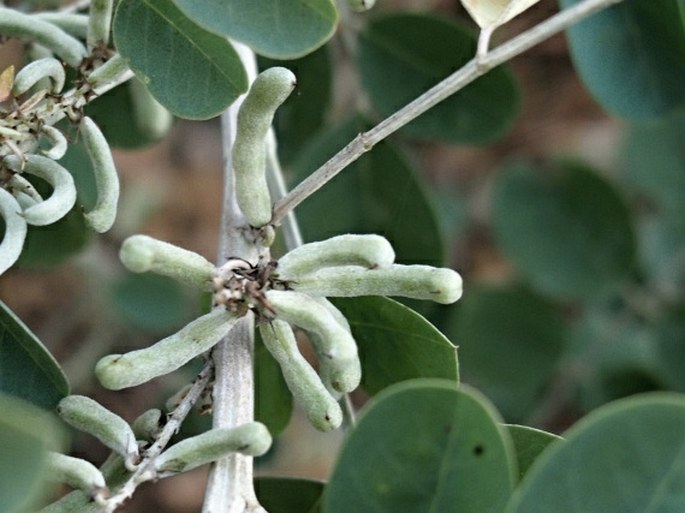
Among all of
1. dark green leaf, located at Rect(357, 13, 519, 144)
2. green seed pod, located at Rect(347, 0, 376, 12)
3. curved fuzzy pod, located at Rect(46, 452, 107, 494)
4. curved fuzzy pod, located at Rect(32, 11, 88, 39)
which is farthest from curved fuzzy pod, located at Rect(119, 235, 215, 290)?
dark green leaf, located at Rect(357, 13, 519, 144)

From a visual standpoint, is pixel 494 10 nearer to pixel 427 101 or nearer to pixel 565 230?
pixel 427 101

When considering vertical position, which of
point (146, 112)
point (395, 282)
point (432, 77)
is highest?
point (395, 282)

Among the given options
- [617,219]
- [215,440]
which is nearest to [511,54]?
[215,440]

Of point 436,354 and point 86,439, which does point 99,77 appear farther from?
point 86,439

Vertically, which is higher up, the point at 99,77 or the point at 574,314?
the point at 99,77

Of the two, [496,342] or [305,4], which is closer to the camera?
[305,4]

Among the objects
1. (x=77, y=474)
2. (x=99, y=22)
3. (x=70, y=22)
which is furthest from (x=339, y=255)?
(x=70, y=22)

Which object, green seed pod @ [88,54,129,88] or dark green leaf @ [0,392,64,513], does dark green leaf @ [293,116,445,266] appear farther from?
dark green leaf @ [0,392,64,513]
